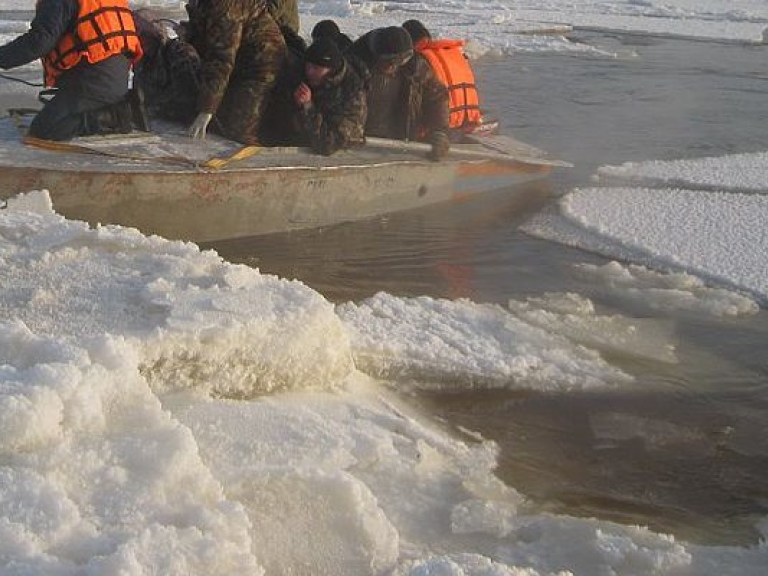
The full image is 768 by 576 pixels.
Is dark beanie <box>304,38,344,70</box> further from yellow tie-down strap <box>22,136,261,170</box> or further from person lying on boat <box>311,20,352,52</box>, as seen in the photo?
yellow tie-down strap <box>22,136,261,170</box>

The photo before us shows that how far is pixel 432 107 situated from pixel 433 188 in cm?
62

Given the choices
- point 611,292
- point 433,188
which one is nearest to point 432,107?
point 433,188

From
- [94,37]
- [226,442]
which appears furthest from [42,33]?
[226,442]

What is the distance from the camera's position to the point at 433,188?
754cm

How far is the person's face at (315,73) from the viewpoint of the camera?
654 centimetres

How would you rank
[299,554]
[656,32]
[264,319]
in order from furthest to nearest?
[656,32]
[264,319]
[299,554]

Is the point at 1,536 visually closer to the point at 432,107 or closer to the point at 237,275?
the point at 237,275

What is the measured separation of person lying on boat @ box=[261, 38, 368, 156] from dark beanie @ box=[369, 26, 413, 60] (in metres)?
0.23

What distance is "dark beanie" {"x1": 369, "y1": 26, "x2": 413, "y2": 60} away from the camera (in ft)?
22.3

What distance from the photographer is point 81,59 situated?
5.86 meters

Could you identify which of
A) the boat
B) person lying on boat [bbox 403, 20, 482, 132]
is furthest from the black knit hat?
the boat

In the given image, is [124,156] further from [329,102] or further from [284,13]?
[284,13]

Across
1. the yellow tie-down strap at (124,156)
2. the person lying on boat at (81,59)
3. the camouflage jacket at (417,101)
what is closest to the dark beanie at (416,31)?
the camouflage jacket at (417,101)

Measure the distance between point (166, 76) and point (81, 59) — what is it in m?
0.91
